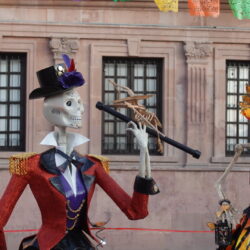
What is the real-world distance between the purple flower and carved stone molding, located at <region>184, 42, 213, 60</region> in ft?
31.4

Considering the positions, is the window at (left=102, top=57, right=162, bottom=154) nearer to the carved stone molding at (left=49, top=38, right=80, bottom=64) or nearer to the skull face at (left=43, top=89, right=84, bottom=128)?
the carved stone molding at (left=49, top=38, right=80, bottom=64)

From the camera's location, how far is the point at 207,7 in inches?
735

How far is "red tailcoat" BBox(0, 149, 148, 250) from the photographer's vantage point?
9977mm

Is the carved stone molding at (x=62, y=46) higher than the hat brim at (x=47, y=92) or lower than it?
higher

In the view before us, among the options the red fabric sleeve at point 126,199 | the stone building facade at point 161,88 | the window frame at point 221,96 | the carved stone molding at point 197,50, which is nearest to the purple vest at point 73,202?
the red fabric sleeve at point 126,199

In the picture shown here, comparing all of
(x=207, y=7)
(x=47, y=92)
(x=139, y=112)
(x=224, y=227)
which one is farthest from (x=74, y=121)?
(x=207, y=7)

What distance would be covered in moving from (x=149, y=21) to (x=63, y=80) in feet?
31.7

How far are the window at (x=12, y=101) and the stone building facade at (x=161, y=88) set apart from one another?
5 centimetres

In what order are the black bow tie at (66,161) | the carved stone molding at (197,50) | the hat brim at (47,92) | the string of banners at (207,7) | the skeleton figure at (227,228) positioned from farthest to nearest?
the carved stone molding at (197,50) < the string of banners at (207,7) < the skeleton figure at (227,228) < the hat brim at (47,92) < the black bow tie at (66,161)

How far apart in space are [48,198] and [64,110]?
34.1 inches

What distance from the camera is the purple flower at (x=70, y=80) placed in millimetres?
10148

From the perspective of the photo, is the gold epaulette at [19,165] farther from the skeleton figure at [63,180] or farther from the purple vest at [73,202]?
the purple vest at [73,202]

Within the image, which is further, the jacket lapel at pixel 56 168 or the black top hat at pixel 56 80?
the black top hat at pixel 56 80

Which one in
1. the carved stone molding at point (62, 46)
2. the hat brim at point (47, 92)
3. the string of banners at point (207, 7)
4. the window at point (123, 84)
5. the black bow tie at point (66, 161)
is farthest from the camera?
the window at point (123, 84)
